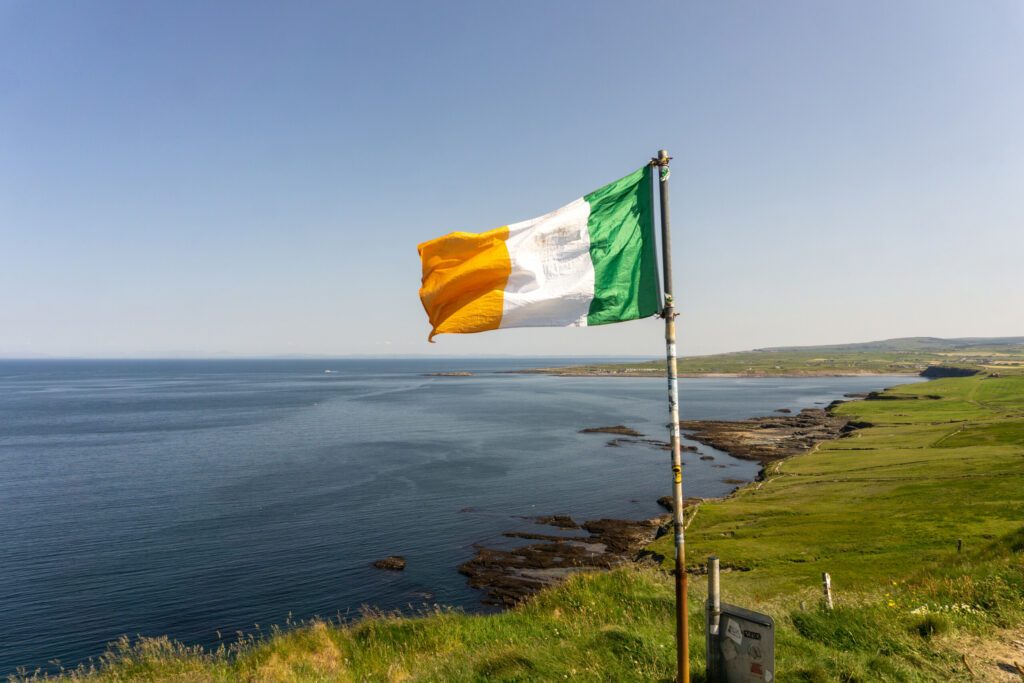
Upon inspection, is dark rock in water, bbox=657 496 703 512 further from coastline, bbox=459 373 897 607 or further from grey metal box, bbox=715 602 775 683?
grey metal box, bbox=715 602 775 683

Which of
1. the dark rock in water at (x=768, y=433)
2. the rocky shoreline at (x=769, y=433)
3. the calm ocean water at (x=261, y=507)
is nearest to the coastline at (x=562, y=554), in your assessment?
the calm ocean water at (x=261, y=507)

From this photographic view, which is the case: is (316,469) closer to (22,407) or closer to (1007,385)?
(22,407)

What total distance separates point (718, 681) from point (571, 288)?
25.2ft

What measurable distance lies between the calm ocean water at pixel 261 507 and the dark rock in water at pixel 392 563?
2.52 feet

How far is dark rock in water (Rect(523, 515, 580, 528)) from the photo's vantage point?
52.3 m

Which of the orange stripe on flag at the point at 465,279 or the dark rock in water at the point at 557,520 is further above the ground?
the orange stripe on flag at the point at 465,279

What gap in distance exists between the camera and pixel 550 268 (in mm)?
11258

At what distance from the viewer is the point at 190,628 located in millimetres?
32438

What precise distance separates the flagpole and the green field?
195 cm

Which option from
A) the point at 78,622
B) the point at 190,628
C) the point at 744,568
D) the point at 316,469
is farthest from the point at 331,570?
the point at 316,469

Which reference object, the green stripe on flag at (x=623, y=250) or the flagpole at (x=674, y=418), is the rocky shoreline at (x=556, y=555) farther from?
the green stripe on flag at (x=623, y=250)

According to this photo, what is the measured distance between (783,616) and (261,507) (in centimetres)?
5301

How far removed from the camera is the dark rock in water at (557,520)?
52297 mm

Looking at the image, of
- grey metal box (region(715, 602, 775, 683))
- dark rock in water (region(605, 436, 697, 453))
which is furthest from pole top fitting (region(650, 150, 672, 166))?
dark rock in water (region(605, 436, 697, 453))
